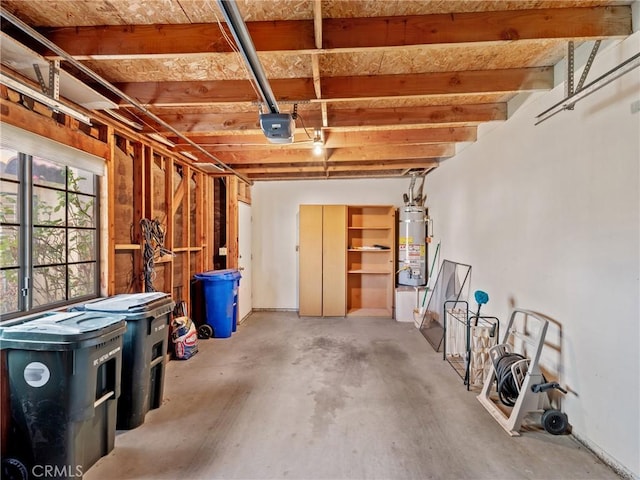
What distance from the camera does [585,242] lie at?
199 centimetres

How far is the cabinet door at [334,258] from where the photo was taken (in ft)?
17.4

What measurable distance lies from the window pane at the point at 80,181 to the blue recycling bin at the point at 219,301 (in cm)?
192

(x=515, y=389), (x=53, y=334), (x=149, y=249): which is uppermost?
(x=149, y=249)

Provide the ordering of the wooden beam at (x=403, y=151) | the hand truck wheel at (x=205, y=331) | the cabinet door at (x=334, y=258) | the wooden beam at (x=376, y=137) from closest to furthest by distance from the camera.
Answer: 1. the wooden beam at (x=376, y=137)
2. the wooden beam at (x=403, y=151)
3. the hand truck wheel at (x=205, y=331)
4. the cabinet door at (x=334, y=258)

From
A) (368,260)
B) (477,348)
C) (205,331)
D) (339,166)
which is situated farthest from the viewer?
(368,260)

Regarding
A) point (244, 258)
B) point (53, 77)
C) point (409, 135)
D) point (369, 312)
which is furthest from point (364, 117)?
point (369, 312)

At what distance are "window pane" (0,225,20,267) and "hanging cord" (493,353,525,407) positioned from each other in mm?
3625

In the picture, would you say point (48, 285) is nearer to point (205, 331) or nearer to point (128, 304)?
point (128, 304)

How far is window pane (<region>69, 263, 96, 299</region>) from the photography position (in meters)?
2.44

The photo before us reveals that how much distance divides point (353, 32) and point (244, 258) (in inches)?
165

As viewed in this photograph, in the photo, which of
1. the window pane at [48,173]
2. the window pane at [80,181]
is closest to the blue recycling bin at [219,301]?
the window pane at [80,181]

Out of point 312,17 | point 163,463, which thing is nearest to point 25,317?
point 163,463

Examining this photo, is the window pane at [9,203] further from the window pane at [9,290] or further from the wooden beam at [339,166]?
the wooden beam at [339,166]

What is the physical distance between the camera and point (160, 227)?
3.35m
